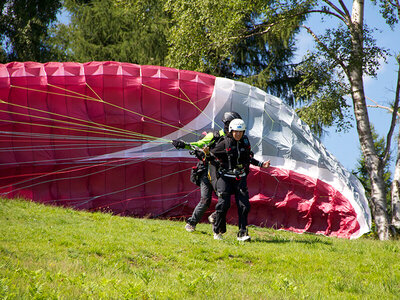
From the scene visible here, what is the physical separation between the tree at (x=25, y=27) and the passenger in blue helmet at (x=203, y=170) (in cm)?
1739

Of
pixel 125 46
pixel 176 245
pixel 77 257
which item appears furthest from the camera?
pixel 125 46

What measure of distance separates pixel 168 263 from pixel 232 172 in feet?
8.23

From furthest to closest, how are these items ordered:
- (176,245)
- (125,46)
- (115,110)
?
(125,46) < (115,110) < (176,245)

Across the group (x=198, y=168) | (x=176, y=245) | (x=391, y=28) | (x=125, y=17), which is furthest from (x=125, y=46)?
(x=176, y=245)

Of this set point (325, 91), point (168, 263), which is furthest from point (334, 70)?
point (168, 263)

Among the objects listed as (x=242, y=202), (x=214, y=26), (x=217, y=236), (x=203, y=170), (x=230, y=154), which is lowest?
(x=217, y=236)

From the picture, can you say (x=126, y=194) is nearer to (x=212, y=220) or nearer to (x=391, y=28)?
(x=212, y=220)

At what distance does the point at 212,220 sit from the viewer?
966 centimetres

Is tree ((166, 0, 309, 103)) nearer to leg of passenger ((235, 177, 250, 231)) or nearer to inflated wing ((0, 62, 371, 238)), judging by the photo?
inflated wing ((0, 62, 371, 238))

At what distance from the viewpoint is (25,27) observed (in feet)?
80.9

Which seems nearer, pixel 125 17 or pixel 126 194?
pixel 126 194

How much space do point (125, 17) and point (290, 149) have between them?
15682 millimetres

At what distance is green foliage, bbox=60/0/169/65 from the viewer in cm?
2448

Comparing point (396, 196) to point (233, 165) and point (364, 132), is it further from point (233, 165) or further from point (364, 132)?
point (233, 165)
